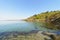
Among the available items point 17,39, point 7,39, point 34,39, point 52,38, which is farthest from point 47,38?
point 7,39

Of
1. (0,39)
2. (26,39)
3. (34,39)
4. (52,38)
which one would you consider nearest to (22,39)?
(26,39)

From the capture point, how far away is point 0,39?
1755 cm

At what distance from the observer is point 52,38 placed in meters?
18.6

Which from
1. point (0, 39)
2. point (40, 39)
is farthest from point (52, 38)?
point (0, 39)

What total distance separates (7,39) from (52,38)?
7058 millimetres

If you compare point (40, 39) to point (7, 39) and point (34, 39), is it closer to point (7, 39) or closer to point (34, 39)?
point (34, 39)

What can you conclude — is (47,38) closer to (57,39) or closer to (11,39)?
(57,39)

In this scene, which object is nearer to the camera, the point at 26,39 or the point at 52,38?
the point at 26,39

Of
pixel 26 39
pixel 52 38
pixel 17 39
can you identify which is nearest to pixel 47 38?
pixel 52 38

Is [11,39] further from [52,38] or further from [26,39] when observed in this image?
[52,38]

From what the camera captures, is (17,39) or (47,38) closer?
(17,39)

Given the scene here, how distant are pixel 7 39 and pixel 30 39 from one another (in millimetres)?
3442

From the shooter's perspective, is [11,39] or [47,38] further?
[47,38]

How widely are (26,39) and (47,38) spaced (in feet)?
11.5
